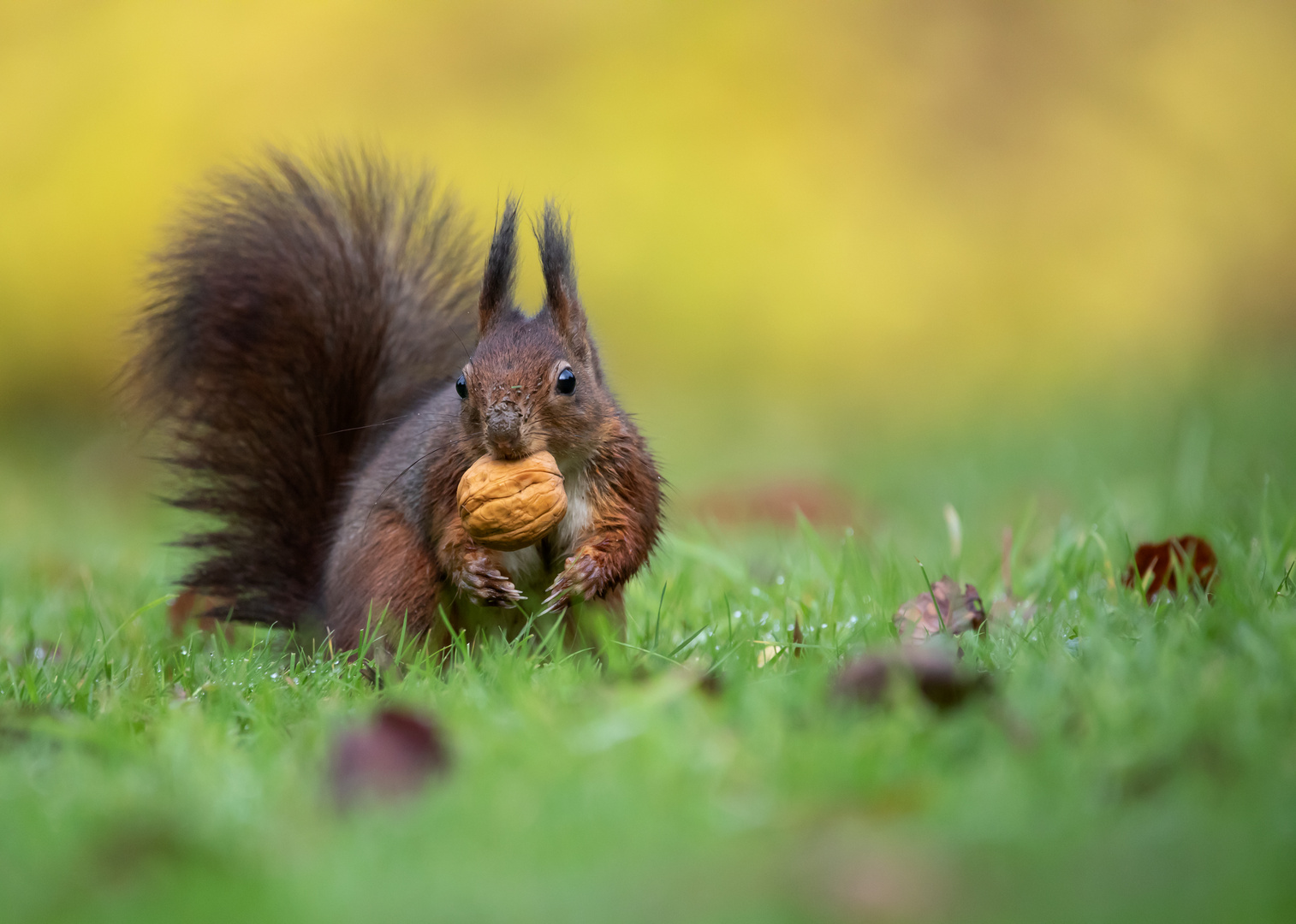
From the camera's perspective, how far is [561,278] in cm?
221

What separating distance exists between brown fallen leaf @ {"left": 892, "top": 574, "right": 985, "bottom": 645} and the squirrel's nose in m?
0.64

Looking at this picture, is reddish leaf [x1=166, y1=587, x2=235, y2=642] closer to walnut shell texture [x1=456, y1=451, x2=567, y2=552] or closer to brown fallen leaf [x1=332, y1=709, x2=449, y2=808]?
walnut shell texture [x1=456, y1=451, x2=567, y2=552]

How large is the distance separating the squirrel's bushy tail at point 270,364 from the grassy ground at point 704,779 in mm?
366

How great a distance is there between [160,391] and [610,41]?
4.91 metres

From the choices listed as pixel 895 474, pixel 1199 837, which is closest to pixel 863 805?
pixel 1199 837

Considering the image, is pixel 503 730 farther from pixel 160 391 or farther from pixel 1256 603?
pixel 160 391

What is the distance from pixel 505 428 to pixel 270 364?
0.71 m

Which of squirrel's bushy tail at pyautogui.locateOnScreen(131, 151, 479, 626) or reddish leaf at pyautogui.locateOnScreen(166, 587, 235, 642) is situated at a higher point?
squirrel's bushy tail at pyautogui.locateOnScreen(131, 151, 479, 626)

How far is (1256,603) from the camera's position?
1685 mm

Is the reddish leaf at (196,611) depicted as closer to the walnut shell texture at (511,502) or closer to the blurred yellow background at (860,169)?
the walnut shell texture at (511,502)

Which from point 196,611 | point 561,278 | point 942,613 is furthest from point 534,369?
point 196,611

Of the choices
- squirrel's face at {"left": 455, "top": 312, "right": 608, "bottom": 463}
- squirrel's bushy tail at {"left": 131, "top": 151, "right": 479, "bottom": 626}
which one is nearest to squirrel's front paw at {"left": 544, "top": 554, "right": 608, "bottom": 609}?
squirrel's face at {"left": 455, "top": 312, "right": 608, "bottom": 463}

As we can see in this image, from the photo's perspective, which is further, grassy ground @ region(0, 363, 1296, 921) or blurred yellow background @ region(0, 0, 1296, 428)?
blurred yellow background @ region(0, 0, 1296, 428)

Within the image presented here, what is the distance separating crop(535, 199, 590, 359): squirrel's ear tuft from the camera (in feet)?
7.13
